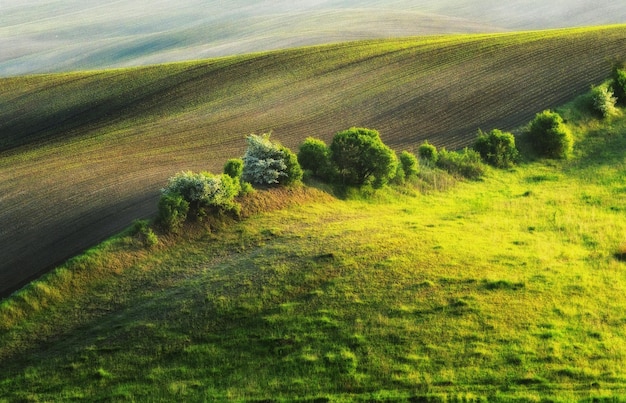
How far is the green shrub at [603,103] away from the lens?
69312 millimetres

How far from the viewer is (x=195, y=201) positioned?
135ft

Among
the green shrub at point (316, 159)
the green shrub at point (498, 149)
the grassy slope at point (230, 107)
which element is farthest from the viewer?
the green shrub at point (498, 149)

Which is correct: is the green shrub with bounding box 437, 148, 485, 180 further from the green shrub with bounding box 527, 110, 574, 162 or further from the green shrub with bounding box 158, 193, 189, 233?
the green shrub with bounding box 158, 193, 189, 233

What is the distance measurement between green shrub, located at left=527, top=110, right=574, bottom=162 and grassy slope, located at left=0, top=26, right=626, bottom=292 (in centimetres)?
806

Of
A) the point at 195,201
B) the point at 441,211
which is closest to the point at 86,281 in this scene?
the point at 195,201

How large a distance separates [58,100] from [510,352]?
7671 cm

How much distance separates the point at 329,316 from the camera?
104 feet

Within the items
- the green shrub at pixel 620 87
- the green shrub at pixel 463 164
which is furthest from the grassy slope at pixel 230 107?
the green shrub at pixel 463 164

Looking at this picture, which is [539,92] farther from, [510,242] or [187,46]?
[187,46]

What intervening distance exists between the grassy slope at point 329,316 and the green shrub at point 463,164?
46.9ft

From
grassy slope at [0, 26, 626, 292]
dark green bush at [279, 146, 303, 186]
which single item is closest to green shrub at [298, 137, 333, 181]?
dark green bush at [279, 146, 303, 186]

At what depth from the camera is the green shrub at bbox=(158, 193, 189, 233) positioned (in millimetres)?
39188

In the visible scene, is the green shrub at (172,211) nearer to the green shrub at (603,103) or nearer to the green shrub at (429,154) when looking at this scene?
the green shrub at (429,154)

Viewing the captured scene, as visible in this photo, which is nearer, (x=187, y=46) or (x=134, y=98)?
(x=134, y=98)
